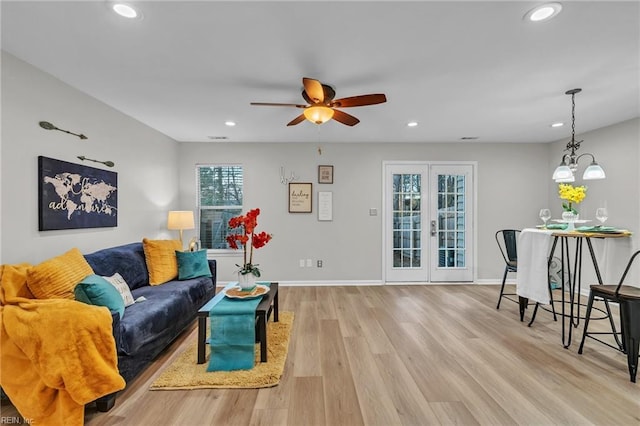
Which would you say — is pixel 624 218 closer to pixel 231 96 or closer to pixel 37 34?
pixel 231 96

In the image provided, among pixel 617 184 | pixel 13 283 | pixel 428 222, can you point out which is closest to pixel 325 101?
pixel 13 283

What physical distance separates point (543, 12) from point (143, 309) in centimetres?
354

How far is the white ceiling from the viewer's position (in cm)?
173

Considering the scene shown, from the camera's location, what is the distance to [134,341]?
2.11 meters

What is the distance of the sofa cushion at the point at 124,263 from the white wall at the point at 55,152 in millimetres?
258

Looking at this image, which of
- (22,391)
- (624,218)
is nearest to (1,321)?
(22,391)

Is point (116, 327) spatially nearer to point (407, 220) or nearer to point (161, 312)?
point (161, 312)

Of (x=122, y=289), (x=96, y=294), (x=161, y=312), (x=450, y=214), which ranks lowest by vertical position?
(x=161, y=312)

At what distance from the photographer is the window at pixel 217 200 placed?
5027mm

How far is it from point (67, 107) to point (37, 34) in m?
0.95

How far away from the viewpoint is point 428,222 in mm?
5055

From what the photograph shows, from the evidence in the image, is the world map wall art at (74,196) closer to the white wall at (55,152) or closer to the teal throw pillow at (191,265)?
the white wall at (55,152)

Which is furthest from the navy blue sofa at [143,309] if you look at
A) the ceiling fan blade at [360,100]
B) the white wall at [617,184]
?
the white wall at [617,184]

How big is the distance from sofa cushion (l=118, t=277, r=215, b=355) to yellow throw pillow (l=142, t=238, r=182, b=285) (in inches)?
4.9
